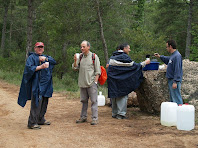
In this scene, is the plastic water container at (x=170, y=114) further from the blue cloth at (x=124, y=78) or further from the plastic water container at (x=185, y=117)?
the blue cloth at (x=124, y=78)

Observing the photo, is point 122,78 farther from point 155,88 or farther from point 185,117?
point 185,117

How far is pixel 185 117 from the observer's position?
6.13 m

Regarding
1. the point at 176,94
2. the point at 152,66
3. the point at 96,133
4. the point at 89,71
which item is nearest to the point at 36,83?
the point at 89,71

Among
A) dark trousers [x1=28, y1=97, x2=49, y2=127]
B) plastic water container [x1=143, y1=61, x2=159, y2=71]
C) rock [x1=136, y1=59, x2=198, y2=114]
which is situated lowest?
dark trousers [x1=28, y1=97, x2=49, y2=127]

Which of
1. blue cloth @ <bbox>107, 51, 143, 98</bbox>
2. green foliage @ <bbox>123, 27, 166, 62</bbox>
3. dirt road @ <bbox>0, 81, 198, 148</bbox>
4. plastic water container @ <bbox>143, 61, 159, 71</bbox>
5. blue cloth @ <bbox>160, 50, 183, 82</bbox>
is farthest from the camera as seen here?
green foliage @ <bbox>123, 27, 166, 62</bbox>

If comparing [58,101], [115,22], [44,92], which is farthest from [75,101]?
[115,22]

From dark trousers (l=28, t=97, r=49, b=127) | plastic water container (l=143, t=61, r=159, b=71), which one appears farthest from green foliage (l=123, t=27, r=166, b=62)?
dark trousers (l=28, t=97, r=49, b=127)

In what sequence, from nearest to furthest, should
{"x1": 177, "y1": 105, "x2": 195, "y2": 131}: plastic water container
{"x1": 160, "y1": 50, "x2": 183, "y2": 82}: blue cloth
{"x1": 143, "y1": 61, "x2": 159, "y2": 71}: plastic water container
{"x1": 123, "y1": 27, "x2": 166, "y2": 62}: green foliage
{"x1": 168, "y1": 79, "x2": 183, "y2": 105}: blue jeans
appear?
{"x1": 177, "y1": 105, "x2": 195, "y2": 131}: plastic water container
{"x1": 160, "y1": 50, "x2": 183, "y2": 82}: blue cloth
{"x1": 168, "y1": 79, "x2": 183, "y2": 105}: blue jeans
{"x1": 143, "y1": 61, "x2": 159, "y2": 71}: plastic water container
{"x1": 123, "y1": 27, "x2": 166, "y2": 62}: green foliage

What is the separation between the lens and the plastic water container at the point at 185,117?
607cm

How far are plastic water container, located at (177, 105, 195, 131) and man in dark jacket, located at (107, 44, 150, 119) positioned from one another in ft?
5.74

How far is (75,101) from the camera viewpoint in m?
11.0

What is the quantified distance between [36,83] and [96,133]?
5.91ft

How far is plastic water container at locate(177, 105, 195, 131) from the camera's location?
607cm

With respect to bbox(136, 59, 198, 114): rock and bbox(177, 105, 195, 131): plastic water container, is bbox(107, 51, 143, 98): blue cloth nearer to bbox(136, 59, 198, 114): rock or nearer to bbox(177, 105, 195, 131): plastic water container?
bbox(136, 59, 198, 114): rock
